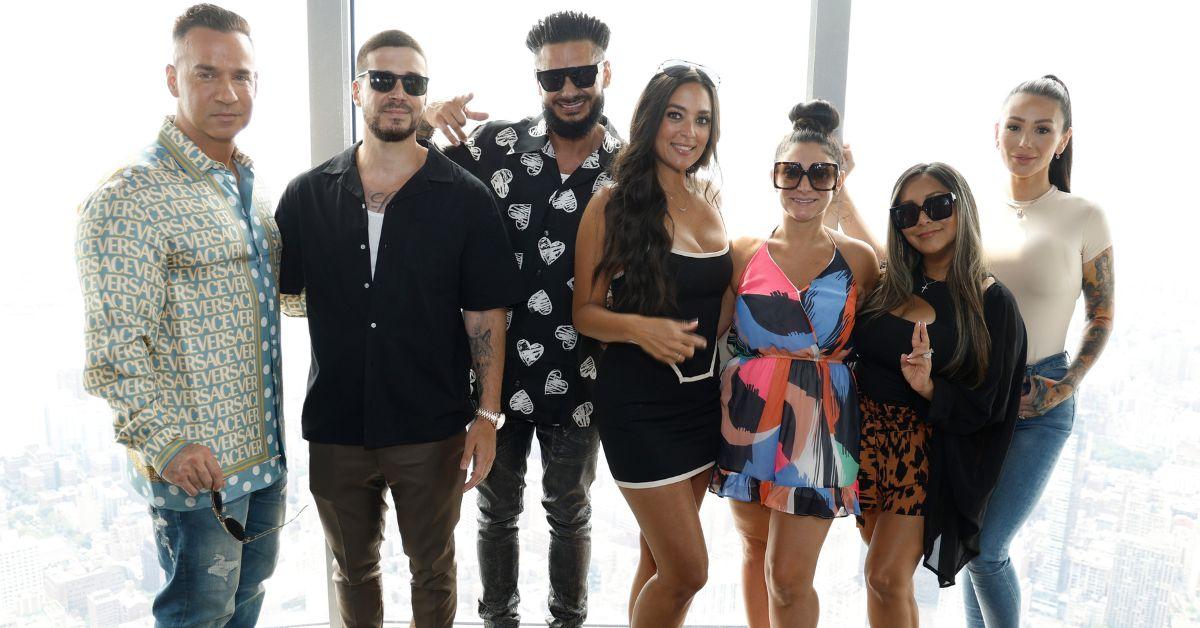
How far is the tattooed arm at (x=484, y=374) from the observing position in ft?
6.70

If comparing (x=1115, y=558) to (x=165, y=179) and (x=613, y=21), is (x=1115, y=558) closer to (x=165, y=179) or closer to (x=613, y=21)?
(x=613, y=21)

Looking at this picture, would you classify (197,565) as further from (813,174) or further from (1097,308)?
(1097,308)

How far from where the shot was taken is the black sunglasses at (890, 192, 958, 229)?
192 centimetres

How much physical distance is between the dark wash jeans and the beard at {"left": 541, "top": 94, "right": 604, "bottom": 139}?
35.5 inches

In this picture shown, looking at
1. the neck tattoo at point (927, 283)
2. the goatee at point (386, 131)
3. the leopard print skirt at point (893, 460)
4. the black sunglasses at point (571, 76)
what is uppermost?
the black sunglasses at point (571, 76)

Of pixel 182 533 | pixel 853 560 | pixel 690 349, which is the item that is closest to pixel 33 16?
pixel 182 533

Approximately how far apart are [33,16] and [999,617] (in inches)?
142

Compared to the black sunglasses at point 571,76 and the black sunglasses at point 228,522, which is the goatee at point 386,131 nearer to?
the black sunglasses at point 571,76

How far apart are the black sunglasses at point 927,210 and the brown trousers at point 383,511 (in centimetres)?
138

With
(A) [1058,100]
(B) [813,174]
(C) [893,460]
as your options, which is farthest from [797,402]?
(A) [1058,100]

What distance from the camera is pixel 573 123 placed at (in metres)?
2.18

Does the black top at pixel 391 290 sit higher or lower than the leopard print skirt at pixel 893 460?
higher

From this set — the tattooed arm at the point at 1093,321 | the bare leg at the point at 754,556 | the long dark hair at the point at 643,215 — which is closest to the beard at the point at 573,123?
the long dark hair at the point at 643,215

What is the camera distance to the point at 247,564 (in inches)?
77.3
